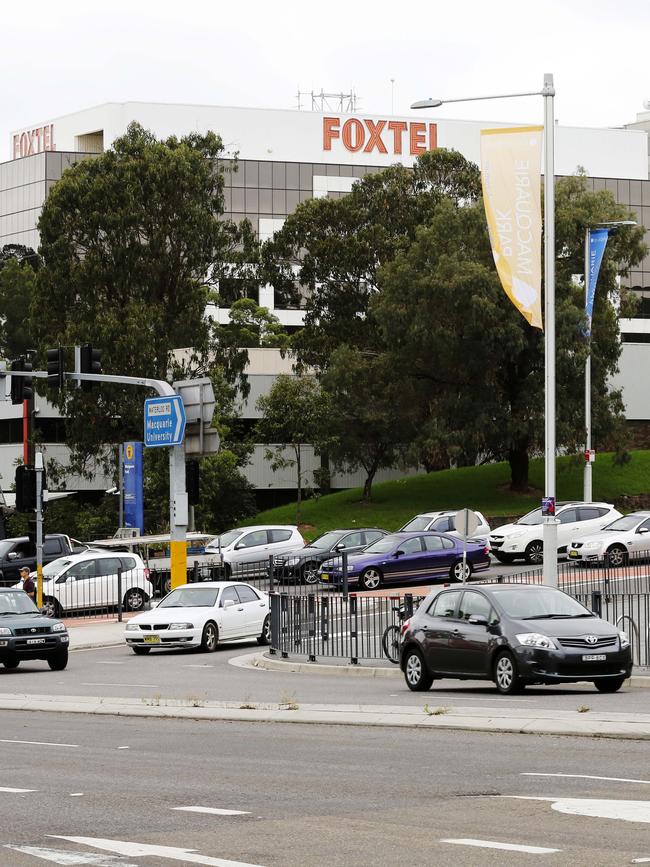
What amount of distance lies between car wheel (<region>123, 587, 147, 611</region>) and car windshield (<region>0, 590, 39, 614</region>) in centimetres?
1163

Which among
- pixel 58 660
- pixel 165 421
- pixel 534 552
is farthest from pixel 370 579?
pixel 58 660

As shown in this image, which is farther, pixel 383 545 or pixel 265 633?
pixel 383 545

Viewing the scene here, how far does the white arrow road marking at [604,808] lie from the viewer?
9.67m

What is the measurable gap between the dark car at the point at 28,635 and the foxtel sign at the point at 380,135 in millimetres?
78894

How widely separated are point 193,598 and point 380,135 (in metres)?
76.9

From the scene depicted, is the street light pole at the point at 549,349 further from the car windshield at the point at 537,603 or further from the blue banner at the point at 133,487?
the blue banner at the point at 133,487

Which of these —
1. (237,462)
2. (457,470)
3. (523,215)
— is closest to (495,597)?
(523,215)

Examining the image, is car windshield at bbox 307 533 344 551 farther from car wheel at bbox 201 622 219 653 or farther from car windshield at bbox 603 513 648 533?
car wheel at bbox 201 622 219 653

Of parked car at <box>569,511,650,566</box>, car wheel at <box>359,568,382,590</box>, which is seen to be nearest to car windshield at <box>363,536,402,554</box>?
car wheel at <box>359,568,382,590</box>

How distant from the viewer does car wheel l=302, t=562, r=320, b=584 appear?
130 feet

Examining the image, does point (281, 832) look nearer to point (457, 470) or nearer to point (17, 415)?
point (457, 470)

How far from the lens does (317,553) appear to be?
41.2m

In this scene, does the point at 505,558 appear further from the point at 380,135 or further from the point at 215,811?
the point at 380,135

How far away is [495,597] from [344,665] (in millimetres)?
5937
